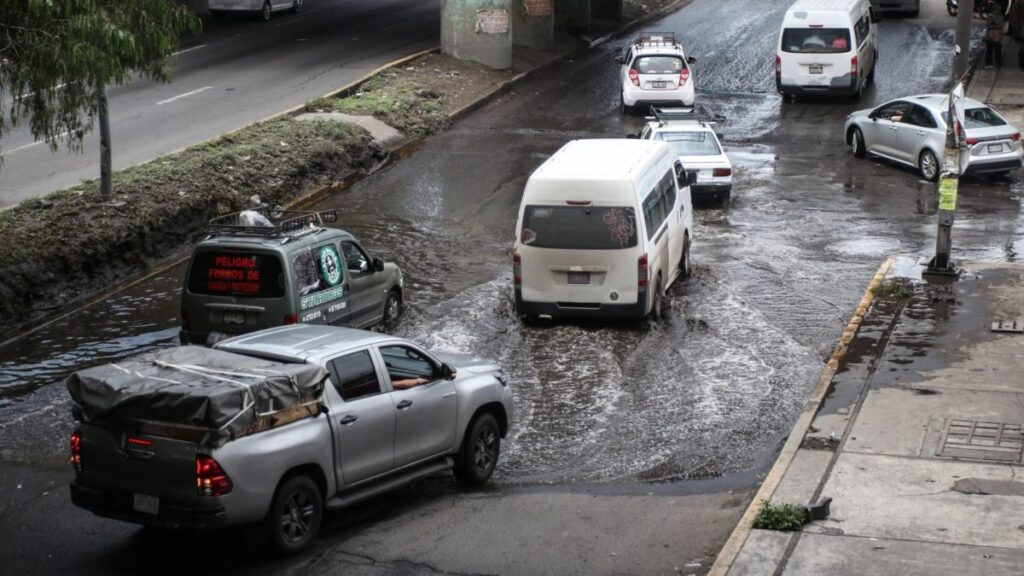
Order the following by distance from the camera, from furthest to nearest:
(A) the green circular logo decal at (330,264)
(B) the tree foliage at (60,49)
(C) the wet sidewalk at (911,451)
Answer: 1. (A) the green circular logo decal at (330,264)
2. (B) the tree foliage at (60,49)
3. (C) the wet sidewalk at (911,451)

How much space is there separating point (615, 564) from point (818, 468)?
309 centimetres

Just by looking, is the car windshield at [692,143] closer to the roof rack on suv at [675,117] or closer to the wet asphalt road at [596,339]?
the roof rack on suv at [675,117]

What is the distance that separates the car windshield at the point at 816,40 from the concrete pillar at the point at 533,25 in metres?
8.65

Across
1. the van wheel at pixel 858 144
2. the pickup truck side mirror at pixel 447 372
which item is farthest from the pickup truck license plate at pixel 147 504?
the van wheel at pixel 858 144

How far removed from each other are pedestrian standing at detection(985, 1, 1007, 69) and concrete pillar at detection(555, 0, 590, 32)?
43.0ft

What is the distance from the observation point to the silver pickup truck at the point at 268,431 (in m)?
10.1

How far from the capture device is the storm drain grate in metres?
13.1

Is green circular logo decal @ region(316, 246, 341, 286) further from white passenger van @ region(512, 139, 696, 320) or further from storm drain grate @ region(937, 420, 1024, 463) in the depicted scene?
storm drain grate @ region(937, 420, 1024, 463)

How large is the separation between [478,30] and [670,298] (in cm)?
1941

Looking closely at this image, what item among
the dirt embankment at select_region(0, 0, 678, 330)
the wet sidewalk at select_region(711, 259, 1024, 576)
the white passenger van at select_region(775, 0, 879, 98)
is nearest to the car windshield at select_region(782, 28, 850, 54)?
the white passenger van at select_region(775, 0, 879, 98)

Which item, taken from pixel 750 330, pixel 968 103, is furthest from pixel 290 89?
pixel 750 330

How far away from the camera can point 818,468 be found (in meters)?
13.0

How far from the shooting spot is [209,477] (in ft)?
33.0

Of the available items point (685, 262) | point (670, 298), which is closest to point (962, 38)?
point (685, 262)
